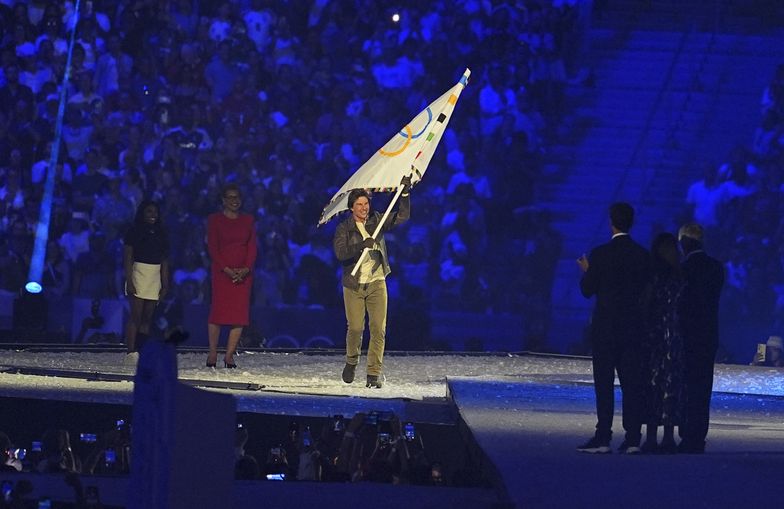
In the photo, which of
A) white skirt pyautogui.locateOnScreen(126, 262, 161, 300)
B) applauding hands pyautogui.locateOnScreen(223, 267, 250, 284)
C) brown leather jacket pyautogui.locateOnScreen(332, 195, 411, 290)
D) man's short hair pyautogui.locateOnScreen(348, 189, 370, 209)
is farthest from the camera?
white skirt pyautogui.locateOnScreen(126, 262, 161, 300)

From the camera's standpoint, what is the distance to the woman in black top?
605 inches

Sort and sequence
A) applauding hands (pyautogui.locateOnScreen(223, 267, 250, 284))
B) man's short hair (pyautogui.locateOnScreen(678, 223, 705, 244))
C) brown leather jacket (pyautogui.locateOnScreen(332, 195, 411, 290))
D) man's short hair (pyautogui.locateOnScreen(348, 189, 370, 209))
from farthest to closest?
applauding hands (pyautogui.locateOnScreen(223, 267, 250, 284)), man's short hair (pyautogui.locateOnScreen(348, 189, 370, 209)), brown leather jacket (pyautogui.locateOnScreen(332, 195, 411, 290)), man's short hair (pyautogui.locateOnScreen(678, 223, 705, 244))

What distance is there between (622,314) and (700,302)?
1.48 feet

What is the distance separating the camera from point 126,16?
2125cm

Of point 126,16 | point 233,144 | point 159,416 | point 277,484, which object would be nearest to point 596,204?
point 233,144

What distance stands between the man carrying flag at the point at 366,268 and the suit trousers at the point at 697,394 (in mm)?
4533

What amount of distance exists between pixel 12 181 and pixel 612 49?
809cm

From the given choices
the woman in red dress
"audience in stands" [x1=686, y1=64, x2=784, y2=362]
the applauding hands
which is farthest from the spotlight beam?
"audience in stands" [x1=686, y1=64, x2=784, y2=362]

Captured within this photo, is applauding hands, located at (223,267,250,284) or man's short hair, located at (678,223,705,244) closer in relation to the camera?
man's short hair, located at (678,223,705,244)

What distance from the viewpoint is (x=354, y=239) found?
13.3m

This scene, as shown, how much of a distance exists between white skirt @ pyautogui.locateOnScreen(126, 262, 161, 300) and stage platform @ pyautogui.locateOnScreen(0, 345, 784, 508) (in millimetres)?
749

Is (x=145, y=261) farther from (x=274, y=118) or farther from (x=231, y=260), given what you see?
(x=274, y=118)

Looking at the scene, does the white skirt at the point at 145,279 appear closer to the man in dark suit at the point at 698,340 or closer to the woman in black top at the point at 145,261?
the woman in black top at the point at 145,261

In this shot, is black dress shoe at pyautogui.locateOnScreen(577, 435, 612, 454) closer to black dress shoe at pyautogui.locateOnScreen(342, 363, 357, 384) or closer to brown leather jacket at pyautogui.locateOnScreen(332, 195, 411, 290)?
brown leather jacket at pyautogui.locateOnScreen(332, 195, 411, 290)
